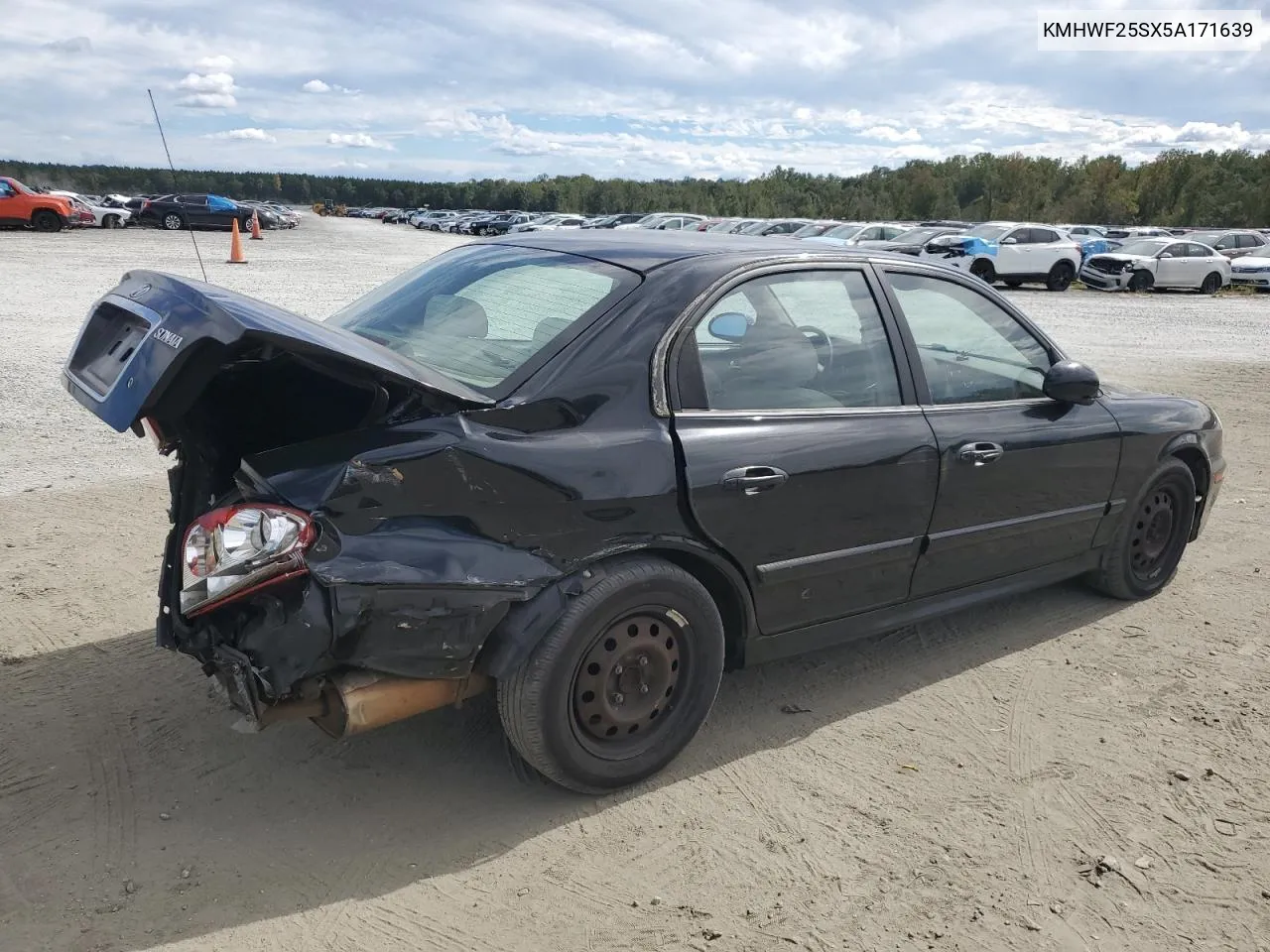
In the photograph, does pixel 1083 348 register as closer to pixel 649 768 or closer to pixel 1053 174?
pixel 649 768

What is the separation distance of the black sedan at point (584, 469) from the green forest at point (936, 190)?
41164 mm

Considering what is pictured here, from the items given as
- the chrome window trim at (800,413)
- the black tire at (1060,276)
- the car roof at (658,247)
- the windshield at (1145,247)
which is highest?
the car roof at (658,247)

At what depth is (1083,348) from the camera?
13.4m

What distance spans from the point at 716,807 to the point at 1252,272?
97.4 feet

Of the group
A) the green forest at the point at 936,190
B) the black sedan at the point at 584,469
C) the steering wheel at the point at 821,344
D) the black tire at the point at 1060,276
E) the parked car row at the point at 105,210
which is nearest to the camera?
the black sedan at the point at 584,469

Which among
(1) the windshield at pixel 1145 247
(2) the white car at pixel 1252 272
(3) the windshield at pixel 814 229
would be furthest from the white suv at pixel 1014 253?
(2) the white car at pixel 1252 272

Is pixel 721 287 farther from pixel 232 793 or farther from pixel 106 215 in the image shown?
pixel 106 215

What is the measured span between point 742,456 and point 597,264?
2.82ft

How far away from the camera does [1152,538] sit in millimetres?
4863

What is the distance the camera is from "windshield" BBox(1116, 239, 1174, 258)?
2538 cm

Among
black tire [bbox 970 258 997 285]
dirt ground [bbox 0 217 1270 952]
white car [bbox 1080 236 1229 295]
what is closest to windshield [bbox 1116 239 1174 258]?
white car [bbox 1080 236 1229 295]

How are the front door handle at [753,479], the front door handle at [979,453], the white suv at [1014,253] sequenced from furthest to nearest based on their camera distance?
the white suv at [1014,253] → the front door handle at [979,453] → the front door handle at [753,479]

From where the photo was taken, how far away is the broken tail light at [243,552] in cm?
253

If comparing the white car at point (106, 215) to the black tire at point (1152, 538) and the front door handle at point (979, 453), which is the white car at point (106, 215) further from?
the front door handle at point (979, 453)
